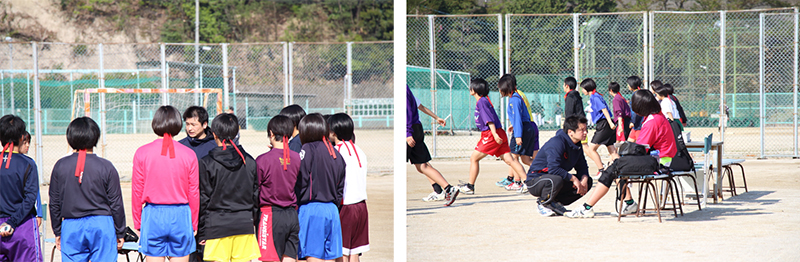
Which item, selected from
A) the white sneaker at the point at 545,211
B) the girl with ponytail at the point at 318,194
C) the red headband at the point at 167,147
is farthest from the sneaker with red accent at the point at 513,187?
the red headband at the point at 167,147

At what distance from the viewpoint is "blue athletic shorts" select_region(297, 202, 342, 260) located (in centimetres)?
362

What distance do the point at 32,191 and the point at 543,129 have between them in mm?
13953

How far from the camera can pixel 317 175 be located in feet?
11.8

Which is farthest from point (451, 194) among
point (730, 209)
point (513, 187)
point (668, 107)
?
point (668, 107)

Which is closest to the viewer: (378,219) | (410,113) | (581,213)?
(581,213)

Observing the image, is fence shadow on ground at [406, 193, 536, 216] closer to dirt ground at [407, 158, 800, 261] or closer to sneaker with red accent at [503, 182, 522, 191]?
dirt ground at [407, 158, 800, 261]

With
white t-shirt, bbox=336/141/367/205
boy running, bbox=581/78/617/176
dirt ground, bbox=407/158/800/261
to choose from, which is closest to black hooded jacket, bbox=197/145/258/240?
white t-shirt, bbox=336/141/367/205

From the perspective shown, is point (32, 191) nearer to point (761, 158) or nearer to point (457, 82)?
point (761, 158)

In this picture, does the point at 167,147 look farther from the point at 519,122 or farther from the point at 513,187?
the point at 513,187

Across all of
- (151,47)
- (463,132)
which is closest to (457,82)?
(463,132)

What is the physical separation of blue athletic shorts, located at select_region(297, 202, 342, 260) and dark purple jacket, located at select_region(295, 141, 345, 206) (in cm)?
5

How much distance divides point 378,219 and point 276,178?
3.55 m

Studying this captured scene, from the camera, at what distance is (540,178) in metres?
5.93

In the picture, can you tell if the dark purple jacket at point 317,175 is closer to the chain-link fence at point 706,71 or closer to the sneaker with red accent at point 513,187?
the sneaker with red accent at point 513,187
